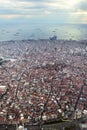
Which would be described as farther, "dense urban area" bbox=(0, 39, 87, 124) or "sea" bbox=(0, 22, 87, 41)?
"sea" bbox=(0, 22, 87, 41)

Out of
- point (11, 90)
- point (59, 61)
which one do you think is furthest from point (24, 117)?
point (59, 61)

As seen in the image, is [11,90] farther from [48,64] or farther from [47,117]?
[48,64]

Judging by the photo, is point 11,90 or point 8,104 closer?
point 8,104

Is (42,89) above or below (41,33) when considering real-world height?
above

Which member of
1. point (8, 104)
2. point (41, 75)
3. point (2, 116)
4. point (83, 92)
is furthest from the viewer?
point (41, 75)

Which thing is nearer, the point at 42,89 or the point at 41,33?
the point at 42,89

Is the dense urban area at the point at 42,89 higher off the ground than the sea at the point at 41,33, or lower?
higher

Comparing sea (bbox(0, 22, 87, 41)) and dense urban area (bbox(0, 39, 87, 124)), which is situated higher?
dense urban area (bbox(0, 39, 87, 124))

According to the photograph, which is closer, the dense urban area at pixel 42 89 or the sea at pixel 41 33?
the dense urban area at pixel 42 89
